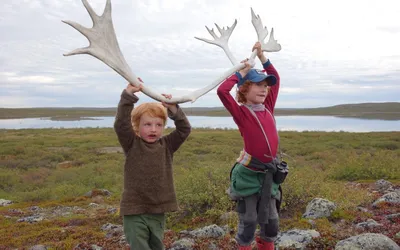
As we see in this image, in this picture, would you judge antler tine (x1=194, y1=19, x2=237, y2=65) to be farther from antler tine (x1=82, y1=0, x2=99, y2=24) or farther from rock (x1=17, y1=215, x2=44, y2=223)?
rock (x1=17, y1=215, x2=44, y2=223)

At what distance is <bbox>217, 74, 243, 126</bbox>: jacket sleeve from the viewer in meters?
3.84

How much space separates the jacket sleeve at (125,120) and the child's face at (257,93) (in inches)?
48.1

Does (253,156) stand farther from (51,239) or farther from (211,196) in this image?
(51,239)

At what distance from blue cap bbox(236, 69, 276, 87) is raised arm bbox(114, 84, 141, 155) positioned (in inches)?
45.3

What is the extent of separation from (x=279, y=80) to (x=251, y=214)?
1.49m

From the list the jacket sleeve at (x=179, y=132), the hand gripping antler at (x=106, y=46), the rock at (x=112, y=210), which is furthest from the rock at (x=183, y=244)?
the rock at (x=112, y=210)

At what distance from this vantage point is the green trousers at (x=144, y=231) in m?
3.47

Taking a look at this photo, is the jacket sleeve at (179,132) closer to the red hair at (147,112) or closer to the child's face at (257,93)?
the red hair at (147,112)

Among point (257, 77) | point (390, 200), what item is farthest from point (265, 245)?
point (390, 200)

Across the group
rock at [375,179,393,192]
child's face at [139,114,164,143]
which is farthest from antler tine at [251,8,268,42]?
rock at [375,179,393,192]

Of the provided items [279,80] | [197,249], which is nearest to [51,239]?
[197,249]

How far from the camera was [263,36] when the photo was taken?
15.6ft

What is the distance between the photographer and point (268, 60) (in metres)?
4.36

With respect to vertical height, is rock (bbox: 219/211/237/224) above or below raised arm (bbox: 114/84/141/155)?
below
